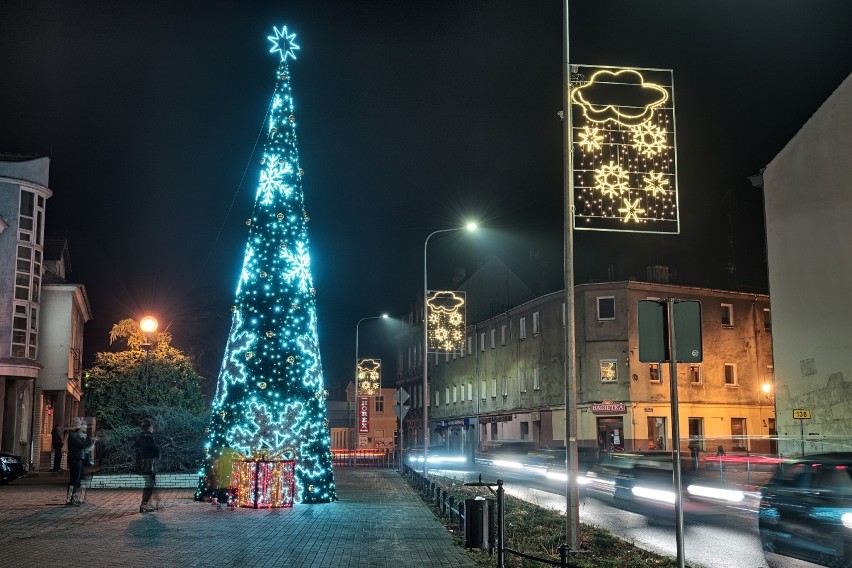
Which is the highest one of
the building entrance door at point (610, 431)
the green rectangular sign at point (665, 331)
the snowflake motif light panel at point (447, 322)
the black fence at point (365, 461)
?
the snowflake motif light panel at point (447, 322)

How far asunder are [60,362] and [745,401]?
37378 mm

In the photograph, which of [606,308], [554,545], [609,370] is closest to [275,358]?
[554,545]

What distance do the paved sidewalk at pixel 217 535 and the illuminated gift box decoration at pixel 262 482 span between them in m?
0.53

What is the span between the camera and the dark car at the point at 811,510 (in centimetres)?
1064

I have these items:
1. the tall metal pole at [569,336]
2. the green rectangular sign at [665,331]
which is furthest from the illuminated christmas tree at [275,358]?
the green rectangular sign at [665,331]

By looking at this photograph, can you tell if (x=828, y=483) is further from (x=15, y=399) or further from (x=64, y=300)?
(x=64, y=300)

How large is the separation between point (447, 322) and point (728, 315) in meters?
24.8

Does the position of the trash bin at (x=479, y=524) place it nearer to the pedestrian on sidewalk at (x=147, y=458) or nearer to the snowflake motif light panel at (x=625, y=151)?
the snowflake motif light panel at (x=625, y=151)

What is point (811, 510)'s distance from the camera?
1113cm

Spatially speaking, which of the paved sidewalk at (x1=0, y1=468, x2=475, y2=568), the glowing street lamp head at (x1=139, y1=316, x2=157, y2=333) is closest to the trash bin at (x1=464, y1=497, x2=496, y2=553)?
the paved sidewalk at (x1=0, y1=468, x2=475, y2=568)

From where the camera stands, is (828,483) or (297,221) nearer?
(828,483)

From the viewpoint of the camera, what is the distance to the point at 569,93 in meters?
13.6

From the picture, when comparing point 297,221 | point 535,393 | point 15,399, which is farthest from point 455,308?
point 535,393

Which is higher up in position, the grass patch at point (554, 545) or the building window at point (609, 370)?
the building window at point (609, 370)
